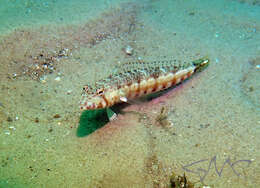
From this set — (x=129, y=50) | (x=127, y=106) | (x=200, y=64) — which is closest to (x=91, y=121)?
(x=127, y=106)

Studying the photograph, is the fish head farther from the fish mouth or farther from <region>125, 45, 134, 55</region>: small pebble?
the fish mouth

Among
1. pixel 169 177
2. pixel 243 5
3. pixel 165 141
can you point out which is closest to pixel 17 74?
pixel 165 141

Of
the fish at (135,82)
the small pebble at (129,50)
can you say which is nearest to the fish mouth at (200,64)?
the fish at (135,82)

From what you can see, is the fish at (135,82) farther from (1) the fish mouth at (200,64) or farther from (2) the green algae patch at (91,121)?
(2) the green algae patch at (91,121)

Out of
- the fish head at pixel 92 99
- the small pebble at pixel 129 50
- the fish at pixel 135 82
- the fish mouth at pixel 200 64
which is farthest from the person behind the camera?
the small pebble at pixel 129 50

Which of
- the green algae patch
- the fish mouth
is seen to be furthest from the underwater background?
the fish mouth

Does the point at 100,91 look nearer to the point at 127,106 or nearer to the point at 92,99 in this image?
the point at 92,99

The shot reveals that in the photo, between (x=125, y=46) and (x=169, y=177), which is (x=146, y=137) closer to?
(x=169, y=177)
